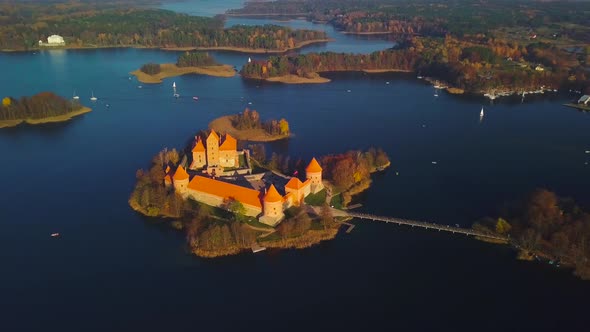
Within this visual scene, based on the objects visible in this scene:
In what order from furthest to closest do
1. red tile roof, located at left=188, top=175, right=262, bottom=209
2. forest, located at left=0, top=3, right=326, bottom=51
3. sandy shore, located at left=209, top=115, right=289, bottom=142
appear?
forest, located at left=0, top=3, right=326, bottom=51, sandy shore, located at left=209, top=115, right=289, bottom=142, red tile roof, located at left=188, top=175, right=262, bottom=209

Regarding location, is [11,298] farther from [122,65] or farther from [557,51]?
[557,51]

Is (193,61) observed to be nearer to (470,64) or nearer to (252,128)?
(252,128)

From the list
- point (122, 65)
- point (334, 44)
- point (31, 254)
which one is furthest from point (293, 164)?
point (334, 44)

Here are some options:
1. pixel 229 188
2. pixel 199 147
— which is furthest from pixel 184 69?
pixel 229 188

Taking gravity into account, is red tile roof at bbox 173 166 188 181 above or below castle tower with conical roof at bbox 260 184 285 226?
above

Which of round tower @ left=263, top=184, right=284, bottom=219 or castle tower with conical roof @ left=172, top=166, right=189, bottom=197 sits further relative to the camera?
castle tower with conical roof @ left=172, top=166, right=189, bottom=197

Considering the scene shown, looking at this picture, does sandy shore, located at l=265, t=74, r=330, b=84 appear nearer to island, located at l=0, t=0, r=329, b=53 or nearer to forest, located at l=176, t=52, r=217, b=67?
forest, located at l=176, t=52, r=217, b=67

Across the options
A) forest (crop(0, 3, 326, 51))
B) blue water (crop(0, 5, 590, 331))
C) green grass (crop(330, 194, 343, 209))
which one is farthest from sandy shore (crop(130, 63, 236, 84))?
green grass (crop(330, 194, 343, 209))
